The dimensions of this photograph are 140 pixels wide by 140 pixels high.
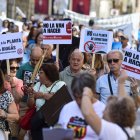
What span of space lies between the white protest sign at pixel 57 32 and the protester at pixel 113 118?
558 centimetres

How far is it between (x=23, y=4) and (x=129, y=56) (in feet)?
154

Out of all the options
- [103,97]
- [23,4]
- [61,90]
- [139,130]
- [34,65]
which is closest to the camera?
[61,90]

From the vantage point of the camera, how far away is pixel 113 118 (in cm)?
582

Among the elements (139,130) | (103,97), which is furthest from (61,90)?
(139,130)

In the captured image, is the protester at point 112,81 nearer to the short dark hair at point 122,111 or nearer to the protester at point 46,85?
the protester at point 46,85

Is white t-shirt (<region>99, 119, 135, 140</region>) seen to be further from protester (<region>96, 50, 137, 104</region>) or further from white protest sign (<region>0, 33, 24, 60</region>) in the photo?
white protest sign (<region>0, 33, 24, 60</region>)

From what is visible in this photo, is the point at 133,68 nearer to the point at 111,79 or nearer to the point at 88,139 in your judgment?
the point at 111,79

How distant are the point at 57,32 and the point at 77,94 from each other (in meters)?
5.36

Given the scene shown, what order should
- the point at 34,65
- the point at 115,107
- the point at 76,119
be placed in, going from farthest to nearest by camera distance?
1. the point at 34,65
2. the point at 76,119
3. the point at 115,107

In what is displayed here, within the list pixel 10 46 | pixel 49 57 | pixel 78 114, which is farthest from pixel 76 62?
pixel 78 114

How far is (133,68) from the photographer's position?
928 cm

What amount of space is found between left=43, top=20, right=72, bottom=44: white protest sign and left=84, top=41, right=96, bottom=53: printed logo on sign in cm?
44

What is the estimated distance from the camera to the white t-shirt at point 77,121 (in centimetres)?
615

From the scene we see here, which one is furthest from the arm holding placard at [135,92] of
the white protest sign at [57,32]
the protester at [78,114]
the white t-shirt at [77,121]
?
the white protest sign at [57,32]
